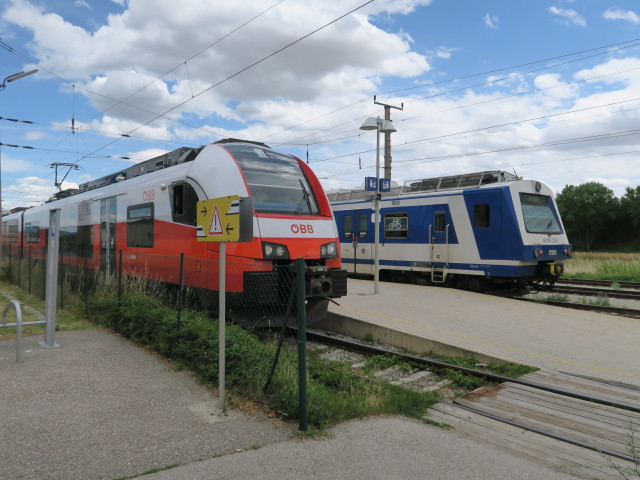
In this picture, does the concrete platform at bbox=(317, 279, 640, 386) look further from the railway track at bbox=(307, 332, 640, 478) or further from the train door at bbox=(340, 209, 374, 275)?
the train door at bbox=(340, 209, 374, 275)

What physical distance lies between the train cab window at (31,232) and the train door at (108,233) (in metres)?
8.90

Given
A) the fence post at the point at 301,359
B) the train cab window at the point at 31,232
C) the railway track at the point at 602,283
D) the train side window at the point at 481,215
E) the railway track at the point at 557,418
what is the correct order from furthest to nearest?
1. the train cab window at the point at 31,232
2. the railway track at the point at 602,283
3. the train side window at the point at 481,215
4. the fence post at the point at 301,359
5. the railway track at the point at 557,418

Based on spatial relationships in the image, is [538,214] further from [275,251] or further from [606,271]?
[606,271]

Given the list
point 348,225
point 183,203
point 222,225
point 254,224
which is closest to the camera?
point 222,225

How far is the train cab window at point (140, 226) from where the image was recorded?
10.4 meters

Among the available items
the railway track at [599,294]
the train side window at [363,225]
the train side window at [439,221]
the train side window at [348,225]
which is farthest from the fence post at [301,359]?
the train side window at [348,225]

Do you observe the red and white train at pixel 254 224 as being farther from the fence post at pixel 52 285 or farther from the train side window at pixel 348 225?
the train side window at pixel 348 225

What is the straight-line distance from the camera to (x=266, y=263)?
315 inches

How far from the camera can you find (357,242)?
18.0m

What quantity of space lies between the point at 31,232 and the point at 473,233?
17.8 meters

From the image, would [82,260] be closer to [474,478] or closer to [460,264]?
[460,264]

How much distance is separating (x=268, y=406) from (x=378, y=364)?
278 cm

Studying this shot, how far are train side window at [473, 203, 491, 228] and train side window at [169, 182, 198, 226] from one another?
8.28m

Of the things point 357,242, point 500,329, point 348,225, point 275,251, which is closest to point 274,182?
point 275,251
